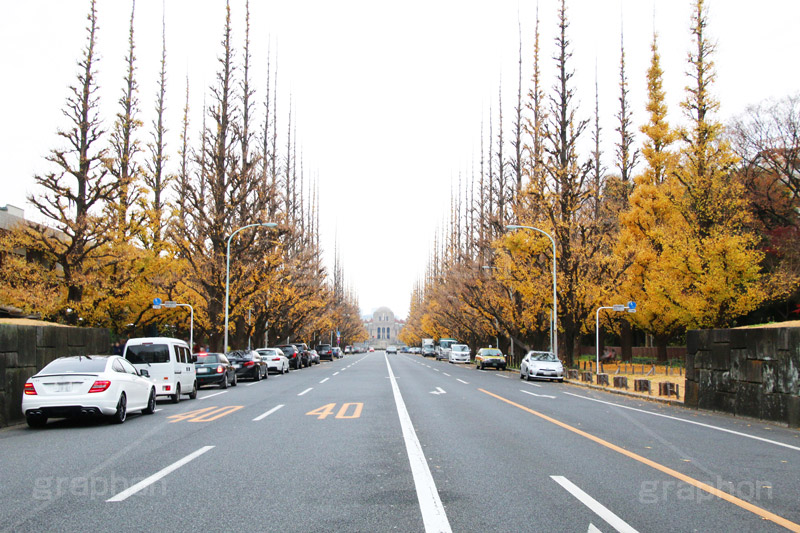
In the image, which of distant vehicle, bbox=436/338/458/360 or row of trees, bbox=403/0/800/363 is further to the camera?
distant vehicle, bbox=436/338/458/360

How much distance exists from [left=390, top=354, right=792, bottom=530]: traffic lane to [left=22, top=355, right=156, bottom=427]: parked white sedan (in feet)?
21.2

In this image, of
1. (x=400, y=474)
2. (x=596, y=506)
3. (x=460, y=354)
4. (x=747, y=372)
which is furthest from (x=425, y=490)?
(x=460, y=354)

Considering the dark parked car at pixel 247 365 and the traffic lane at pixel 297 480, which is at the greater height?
the traffic lane at pixel 297 480

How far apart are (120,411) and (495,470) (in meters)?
8.56

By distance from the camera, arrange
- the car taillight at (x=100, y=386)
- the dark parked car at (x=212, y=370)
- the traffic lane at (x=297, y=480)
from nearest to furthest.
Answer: the traffic lane at (x=297, y=480), the car taillight at (x=100, y=386), the dark parked car at (x=212, y=370)

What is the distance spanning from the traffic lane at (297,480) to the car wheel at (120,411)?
1256 mm

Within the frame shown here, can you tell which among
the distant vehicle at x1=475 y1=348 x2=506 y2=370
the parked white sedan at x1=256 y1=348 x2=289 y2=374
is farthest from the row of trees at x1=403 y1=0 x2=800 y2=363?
the parked white sedan at x1=256 y1=348 x2=289 y2=374

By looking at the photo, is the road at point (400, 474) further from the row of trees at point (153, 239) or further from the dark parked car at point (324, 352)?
the dark parked car at point (324, 352)

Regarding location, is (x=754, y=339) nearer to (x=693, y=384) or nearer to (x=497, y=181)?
(x=693, y=384)

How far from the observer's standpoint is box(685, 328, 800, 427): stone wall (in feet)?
43.7

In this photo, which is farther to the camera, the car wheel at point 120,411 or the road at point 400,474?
the car wheel at point 120,411

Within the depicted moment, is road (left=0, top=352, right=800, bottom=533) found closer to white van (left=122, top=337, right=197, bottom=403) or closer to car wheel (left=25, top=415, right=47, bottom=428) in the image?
car wheel (left=25, top=415, right=47, bottom=428)

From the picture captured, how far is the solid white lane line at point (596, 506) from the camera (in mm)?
5379

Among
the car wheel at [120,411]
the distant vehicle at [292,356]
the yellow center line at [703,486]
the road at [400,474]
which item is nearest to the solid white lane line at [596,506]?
the road at [400,474]
